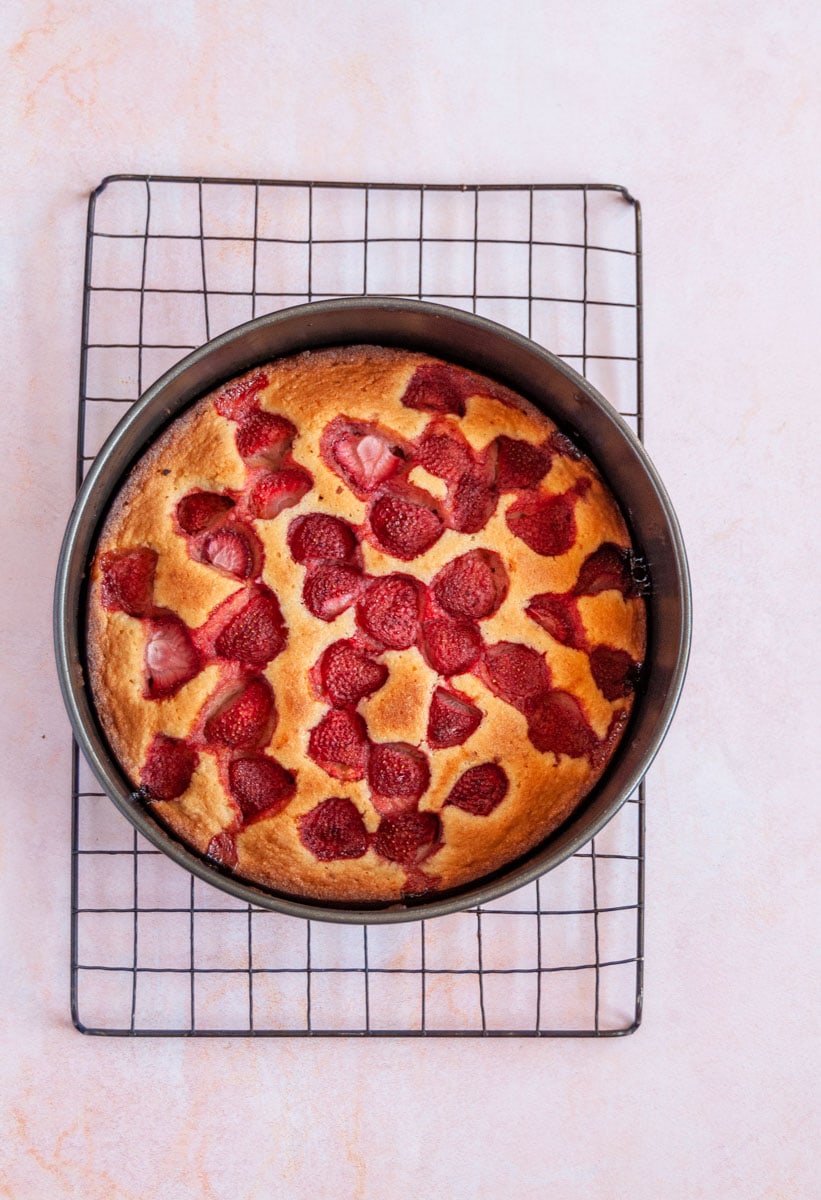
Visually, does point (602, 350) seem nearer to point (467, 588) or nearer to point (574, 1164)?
point (467, 588)

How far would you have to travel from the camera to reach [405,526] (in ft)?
5.34

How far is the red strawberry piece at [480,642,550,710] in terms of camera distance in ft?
5.44

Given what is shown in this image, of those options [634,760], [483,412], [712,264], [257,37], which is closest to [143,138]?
[257,37]

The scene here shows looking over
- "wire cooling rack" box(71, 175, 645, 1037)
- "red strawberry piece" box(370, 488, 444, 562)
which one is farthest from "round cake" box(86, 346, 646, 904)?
"wire cooling rack" box(71, 175, 645, 1037)

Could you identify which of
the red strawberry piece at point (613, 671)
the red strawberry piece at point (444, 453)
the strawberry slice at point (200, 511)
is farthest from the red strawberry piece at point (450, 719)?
the strawberry slice at point (200, 511)

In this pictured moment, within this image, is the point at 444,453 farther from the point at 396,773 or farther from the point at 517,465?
the point at 396,773

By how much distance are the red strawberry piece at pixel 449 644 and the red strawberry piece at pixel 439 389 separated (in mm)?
350

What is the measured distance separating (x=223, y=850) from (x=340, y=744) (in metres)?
0.27

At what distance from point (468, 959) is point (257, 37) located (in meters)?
1.86

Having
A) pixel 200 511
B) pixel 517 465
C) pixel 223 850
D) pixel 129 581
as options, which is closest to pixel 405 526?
pixel 517 465

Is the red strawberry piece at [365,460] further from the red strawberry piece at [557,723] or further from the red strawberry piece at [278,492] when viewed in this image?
the red strawberry piece at [557,723]

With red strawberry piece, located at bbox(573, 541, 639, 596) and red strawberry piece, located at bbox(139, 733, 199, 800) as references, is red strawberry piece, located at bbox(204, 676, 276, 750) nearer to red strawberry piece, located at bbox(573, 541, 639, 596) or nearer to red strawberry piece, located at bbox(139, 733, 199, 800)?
red strawberry piece, located at bbox(139, 733, 199, 800)

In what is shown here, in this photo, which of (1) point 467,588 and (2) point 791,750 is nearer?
(1) point 467,588

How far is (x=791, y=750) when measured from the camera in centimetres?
212
